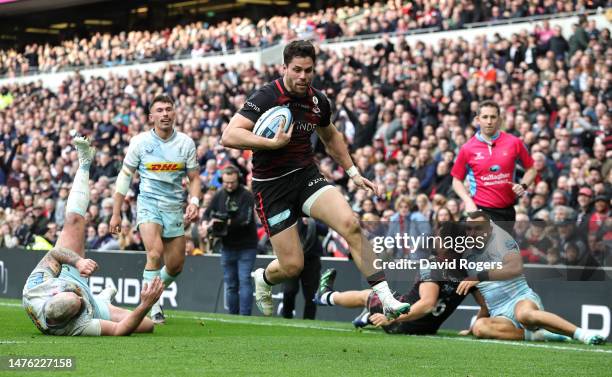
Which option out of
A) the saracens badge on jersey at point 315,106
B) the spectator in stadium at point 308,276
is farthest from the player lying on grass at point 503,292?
the spectator in stadium at point 308,276

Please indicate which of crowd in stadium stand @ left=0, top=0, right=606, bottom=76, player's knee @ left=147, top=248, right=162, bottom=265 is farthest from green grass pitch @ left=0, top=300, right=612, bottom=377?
crowd in stadium stand @ left=0, top=0, right=606, bottom=76

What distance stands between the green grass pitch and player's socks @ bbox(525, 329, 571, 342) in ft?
1.69

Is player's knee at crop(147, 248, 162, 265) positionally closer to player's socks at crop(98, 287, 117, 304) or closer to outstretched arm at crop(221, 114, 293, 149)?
player's socks at crop(98, 287, 117, 304)

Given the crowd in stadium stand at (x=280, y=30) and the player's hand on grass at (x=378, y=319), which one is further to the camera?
the crowd in stadium stand at (x=280, y=30)

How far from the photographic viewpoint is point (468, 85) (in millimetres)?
20203

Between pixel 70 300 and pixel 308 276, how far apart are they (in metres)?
5.90

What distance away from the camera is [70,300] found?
990 centimetres

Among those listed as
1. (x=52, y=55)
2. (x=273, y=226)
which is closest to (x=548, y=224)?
(x=273, y=226)

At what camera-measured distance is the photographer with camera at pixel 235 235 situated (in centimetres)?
1586

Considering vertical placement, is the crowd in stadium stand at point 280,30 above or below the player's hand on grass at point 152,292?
above

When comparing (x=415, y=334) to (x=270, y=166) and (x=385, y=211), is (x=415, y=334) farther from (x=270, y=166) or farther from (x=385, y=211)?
(x=385, y=211)

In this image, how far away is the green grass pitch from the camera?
7980 millimetres

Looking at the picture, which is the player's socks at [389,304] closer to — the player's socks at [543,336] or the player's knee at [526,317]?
the player's knee at [526,317]

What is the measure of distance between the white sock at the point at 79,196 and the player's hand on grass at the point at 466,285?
378cm
